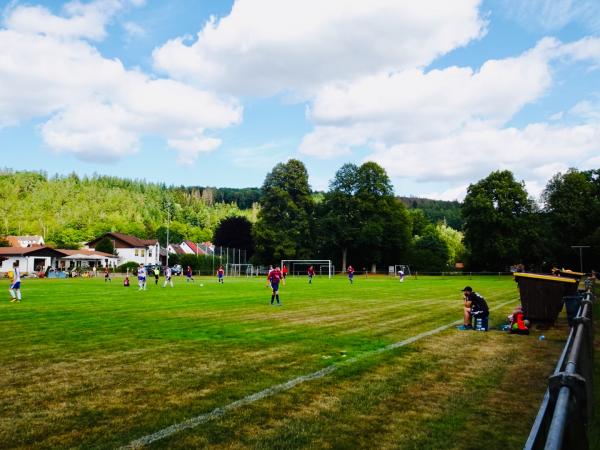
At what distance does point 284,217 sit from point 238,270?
1159 cm

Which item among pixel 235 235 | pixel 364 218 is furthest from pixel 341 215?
pixel 235 235

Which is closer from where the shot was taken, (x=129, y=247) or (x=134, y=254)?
(x=129, y=247)

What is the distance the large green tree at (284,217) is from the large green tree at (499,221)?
25.5 meters

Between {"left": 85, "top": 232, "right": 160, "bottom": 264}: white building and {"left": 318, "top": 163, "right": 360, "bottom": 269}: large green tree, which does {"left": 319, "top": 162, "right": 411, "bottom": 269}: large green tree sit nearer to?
{"left": 318, "top": 163, "right": 360, "bottom": 269}: large green tree

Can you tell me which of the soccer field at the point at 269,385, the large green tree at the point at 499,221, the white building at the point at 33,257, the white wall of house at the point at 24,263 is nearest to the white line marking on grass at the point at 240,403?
the soccer field at the point at 269,385

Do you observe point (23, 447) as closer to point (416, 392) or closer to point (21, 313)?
point (416, 392)

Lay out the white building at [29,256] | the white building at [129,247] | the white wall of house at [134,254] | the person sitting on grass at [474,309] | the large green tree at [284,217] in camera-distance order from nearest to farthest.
A: the person sitting on grass at [474,309] → the large green tree at [284,217] → the white building at [29,256] → the white building at [129,247] → the white wall of house at [134,254]

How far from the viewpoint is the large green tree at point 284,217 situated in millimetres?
78062

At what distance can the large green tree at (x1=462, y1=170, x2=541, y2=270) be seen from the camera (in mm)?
68750

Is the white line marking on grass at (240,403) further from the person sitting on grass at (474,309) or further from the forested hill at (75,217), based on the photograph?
the forested hill at (75,217)

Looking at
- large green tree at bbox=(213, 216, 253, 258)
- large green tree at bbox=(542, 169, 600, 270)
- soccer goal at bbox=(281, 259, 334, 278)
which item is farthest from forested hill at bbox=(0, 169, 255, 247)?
large green tree at bbox=(542, 169, 600, 270)

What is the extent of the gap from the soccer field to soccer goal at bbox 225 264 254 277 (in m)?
63.8

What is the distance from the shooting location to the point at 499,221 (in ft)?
229

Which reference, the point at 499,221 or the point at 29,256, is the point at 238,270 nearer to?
the point at 29,256
